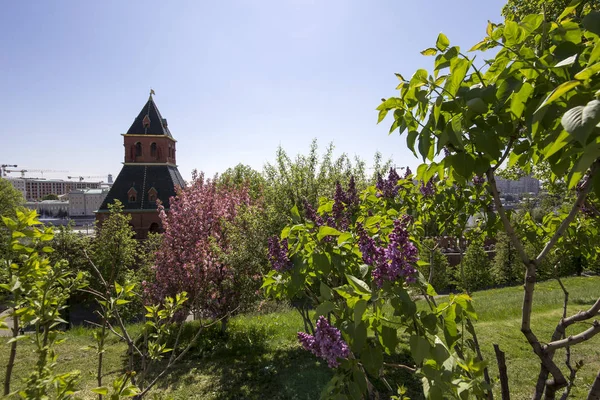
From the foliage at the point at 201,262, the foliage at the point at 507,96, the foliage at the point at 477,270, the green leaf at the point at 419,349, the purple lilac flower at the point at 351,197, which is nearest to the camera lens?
the foliage at the point at 507,96

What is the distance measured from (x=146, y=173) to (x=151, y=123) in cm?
561

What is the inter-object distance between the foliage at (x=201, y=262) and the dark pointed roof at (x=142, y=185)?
23959 mm

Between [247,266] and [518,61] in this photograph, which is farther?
[247,266]

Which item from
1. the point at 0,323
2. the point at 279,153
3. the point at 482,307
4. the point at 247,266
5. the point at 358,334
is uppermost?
the point at 279,153

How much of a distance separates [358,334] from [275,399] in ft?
18.9

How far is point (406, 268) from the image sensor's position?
169 cm

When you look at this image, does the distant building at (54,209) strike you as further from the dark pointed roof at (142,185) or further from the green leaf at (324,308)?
the green leaf at (324,308)

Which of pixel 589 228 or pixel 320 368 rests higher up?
pixel 589 228

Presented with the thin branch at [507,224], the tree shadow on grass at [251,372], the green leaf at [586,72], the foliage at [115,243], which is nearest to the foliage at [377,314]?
the thin branch at [507,224]

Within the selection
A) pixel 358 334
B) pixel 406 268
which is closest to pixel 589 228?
pixel 406 268

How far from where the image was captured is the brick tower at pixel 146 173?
33469 millimetres

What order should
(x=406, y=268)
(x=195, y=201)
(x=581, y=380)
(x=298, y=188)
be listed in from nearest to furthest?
(x=406, y=268) < (x=581, y=380) < (x=298, y=188) < (x=195, y=201)

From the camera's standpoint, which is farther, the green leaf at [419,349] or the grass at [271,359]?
the grass at [271,359]

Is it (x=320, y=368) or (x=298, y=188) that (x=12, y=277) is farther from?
(x=298, y=188)
